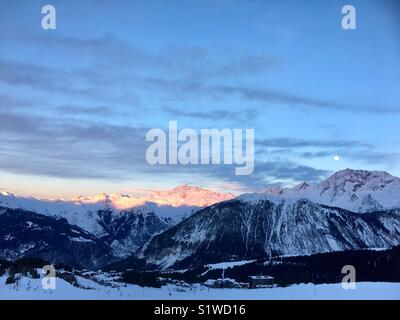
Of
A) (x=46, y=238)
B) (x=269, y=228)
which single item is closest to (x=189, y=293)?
(x=269, y=228)

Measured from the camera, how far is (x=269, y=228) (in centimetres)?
15488

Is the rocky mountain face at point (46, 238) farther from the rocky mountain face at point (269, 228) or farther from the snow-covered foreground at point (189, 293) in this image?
the snow-covered foreground at point (189, 293)

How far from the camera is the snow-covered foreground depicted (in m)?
14.1

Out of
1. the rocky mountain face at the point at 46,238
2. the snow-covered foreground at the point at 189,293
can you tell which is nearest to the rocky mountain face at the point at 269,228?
the rocky mountain face at the point at 46,238

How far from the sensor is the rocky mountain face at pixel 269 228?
145 metres

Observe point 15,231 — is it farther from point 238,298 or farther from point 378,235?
point 238,298

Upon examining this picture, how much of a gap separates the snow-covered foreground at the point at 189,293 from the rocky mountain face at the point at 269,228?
120 m

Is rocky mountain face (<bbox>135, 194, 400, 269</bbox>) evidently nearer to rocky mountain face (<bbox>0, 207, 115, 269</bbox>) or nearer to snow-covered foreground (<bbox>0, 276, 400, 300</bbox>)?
rocky mountain face (<bbox>0, 207, 115, 269</bbox>)

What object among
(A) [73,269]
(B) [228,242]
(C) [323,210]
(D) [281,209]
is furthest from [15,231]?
(A) [73,269]

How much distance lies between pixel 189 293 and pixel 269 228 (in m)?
142

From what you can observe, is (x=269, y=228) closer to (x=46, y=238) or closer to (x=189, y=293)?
(x=46, y=238)
